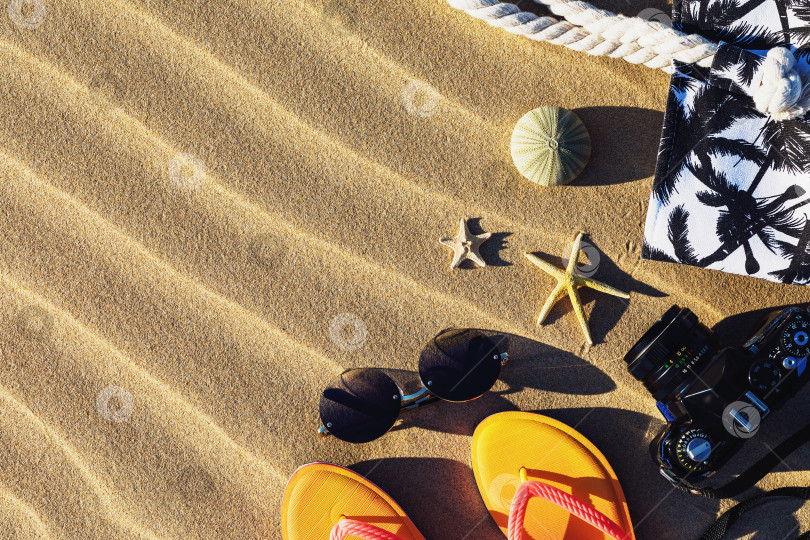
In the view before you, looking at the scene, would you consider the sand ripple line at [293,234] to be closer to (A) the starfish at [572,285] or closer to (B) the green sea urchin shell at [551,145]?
(A) the starfish at [572,285]

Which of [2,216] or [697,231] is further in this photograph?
[2,216]

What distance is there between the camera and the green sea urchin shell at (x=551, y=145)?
59.8 inches

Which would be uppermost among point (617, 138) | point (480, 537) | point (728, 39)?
point (728, 39)

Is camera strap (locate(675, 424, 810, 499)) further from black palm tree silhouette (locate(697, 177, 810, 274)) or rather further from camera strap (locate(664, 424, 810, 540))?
black palm tree silhouette (locate(697, 177, 810, 274))

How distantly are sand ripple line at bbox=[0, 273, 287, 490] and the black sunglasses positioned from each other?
0.27 metres

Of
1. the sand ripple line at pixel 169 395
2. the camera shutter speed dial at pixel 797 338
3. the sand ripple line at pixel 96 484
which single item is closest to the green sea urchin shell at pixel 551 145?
the camera shutter speed dial at pixel 797 338

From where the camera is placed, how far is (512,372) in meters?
1.67

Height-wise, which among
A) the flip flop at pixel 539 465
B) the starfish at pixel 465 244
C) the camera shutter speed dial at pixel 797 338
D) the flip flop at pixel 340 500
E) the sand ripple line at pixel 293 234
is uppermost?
the camera shutter speed dial at pixel 797 338

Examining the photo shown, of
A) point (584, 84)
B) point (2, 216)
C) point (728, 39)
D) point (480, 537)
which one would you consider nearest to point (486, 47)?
point (584, 84)

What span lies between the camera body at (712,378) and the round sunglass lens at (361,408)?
0.75 m

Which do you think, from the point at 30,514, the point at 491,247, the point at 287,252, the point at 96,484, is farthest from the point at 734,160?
the point at 30,514

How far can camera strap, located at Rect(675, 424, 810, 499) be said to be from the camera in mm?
1581

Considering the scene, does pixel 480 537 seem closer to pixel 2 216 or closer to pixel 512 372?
pixel 512 372

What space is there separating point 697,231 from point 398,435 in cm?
112
